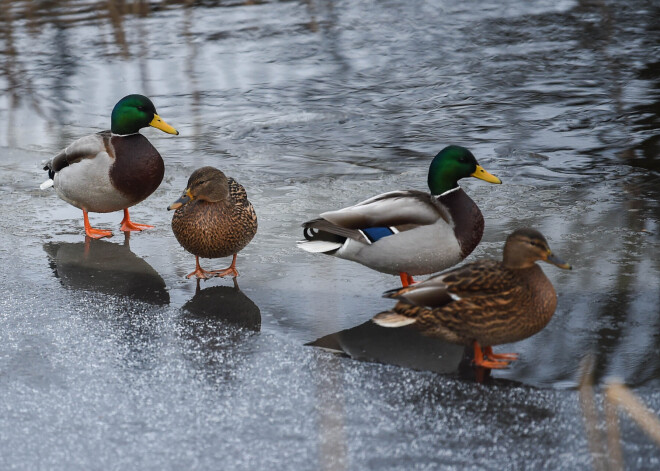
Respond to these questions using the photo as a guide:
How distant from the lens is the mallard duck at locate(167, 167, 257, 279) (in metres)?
4.75

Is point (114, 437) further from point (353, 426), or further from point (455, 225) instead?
point (455, 225)

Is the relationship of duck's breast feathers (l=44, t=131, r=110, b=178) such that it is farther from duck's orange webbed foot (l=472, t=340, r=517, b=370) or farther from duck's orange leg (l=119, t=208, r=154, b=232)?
duck's orange webbed foot (l=472, t=340, r=517, b=370)

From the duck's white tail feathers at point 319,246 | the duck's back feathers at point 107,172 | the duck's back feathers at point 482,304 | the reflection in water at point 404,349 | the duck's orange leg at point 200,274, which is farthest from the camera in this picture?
the duck's back feathers at point 107,172

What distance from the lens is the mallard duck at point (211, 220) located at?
187 inches

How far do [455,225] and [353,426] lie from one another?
1.38 metres

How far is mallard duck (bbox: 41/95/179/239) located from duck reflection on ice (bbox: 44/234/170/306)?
0.71 ft

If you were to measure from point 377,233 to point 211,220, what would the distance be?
84 cm

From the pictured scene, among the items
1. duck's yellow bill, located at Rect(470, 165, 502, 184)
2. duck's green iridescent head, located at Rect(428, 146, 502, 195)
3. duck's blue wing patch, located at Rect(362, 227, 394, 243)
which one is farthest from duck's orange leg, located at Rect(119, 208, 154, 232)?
duck's yellow bill, located at Rect(470, 165, 502, 184)

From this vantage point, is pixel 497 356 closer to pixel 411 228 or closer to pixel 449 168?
pixel 411 228

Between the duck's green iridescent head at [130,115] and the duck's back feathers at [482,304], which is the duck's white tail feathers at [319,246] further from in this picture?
the duck's green iridescent head at [130,115]

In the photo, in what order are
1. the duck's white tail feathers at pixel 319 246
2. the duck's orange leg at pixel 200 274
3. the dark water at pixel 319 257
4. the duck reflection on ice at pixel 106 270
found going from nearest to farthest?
the dark water at pixel 319 257
the duck's white tail feathers at pixel 319 246
the duck reflection on ice at pixel 106 270
the duck's orange leg at pixel 200 274

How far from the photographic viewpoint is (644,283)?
4.44 meters

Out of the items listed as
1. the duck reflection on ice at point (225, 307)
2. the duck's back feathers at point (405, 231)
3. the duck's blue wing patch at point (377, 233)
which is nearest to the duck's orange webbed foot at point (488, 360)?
the duck's back feathers at point (405, 231)

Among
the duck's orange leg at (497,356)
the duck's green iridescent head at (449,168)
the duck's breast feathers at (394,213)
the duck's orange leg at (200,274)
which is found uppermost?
the duck's green iridescent head at (449,168)
